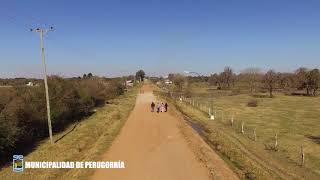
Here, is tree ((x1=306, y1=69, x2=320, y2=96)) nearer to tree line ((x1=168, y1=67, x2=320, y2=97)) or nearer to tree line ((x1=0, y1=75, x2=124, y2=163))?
tree line ((x1=168, y1=67, x2=320, y2=97))

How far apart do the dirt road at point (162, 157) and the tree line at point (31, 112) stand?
270 inches

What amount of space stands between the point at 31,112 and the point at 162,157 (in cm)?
1509

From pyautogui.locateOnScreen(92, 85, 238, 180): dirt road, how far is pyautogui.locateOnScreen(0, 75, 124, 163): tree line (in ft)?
22.5

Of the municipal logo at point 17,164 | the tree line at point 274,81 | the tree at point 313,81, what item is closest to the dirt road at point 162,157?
the municipal logo at point 17,164

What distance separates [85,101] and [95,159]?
3044 centimetres

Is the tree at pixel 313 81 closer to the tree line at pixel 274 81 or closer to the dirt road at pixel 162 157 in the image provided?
the tree line at pixel 274 81

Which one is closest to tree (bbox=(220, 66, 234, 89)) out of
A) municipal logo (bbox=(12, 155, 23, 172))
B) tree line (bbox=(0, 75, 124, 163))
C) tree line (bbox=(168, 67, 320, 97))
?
tree line (bbox=(168, 67, 320, 97))

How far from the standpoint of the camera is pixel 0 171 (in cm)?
1927

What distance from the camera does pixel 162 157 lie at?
66.1 feet

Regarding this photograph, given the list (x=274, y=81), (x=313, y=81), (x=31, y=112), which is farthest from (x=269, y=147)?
(x=274, y=81)

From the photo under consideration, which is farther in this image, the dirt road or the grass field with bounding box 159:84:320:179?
the grass field with bounding box 159:84:320:179

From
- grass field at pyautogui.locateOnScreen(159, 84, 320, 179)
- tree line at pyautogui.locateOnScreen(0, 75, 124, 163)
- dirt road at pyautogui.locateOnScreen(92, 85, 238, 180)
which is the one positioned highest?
tree line at pyautogui.locateOnScreen(0, 75, 124, 163)

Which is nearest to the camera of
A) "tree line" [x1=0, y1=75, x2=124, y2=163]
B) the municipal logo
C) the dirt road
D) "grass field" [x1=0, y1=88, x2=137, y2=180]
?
the dirt road

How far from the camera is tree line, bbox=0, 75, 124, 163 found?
75.0 feet
